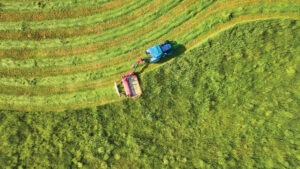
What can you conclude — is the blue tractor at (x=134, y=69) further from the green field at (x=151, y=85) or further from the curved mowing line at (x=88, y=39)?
the curved mowing line at (x=88, y=39)

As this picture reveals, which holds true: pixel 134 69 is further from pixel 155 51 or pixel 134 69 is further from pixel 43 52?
pixel 43 52

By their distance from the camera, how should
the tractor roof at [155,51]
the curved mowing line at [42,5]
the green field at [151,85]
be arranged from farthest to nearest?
the curved mowing line at [42,5]
the tractor roof at [155,51]
the green field at [151,85]

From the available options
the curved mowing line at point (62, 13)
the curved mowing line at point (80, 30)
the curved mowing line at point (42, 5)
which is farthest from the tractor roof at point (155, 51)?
the curved mowing line at point (42, 5)

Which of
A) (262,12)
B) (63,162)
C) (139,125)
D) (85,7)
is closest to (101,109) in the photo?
(139,125)

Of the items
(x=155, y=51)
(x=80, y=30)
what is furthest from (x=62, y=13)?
(x=155, y=51)

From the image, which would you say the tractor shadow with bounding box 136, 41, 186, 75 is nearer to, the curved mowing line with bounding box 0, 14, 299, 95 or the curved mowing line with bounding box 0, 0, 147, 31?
the curved mowing line with bounding box 0, 14, 299, 95

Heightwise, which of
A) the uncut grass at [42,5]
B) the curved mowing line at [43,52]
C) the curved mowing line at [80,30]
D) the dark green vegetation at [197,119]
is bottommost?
the dark green vegetation at [197,119]
